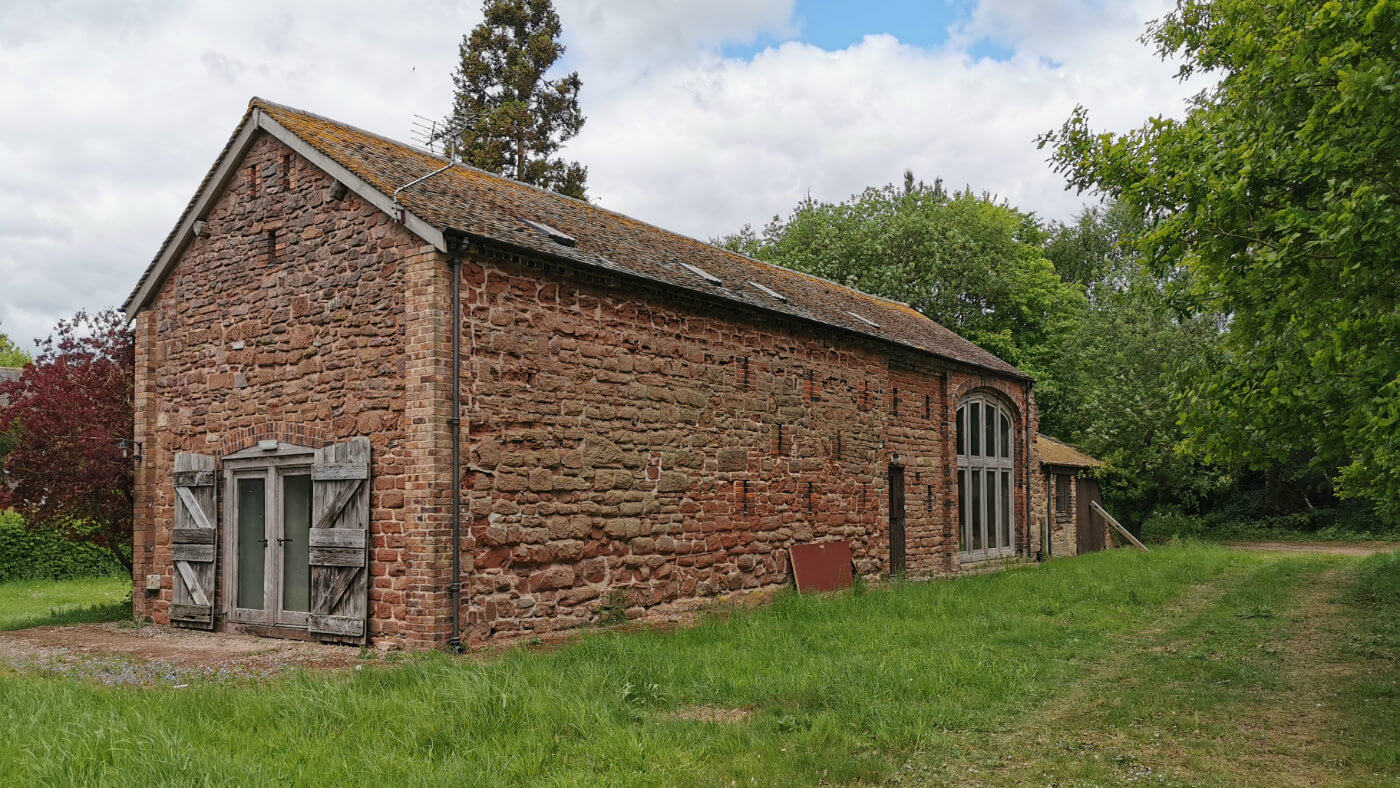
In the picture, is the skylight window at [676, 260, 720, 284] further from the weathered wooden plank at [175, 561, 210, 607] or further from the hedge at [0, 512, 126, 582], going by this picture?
the hedge at [0, 512, 126, 582]

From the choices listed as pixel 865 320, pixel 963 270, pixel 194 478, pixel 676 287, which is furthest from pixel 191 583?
pixel 963 270

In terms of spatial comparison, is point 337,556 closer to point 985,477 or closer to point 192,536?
point 192,536

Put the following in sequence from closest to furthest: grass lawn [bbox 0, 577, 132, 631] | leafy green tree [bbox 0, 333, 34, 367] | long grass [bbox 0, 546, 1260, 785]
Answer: long grass [bbox 0, 546, 1260, 785]
grass lawn [bbox 0, 577, 132, 631]
leafy green tree [bbox 0, 333, 34, 367]

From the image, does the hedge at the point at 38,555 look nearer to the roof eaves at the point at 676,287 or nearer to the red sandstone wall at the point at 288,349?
the red sandstone wall at the point at 288,349

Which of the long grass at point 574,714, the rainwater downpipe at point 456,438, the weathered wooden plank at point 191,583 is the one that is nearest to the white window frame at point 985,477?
the long grass at point 574,714

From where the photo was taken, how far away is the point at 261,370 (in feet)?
41.1

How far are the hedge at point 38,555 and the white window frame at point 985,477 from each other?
19241mm

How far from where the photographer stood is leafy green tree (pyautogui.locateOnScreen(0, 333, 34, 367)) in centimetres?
5253

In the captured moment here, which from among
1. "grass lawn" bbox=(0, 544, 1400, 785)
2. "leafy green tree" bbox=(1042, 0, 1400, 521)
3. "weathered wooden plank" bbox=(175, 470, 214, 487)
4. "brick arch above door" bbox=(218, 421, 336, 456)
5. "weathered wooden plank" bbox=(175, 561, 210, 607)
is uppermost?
"leafy green tree" bbox=(1042, 0, 1400, 521)

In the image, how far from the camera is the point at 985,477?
72.4ft

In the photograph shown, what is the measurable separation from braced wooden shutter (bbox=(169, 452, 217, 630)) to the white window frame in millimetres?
14171

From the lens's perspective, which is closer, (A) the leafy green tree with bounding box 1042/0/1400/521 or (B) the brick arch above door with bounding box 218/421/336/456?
(A) the leafy green tree with bounding box 1042/0/1400/521

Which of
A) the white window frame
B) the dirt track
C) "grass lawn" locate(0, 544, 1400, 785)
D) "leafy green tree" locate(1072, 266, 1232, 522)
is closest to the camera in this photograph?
"grass lawn" locate(0, 544, 1400, 785)

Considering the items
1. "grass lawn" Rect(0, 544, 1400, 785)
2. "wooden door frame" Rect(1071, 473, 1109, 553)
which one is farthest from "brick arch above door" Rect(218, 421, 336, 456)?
"wooden door frame" Rect(1071, 473, 1109, 553)
